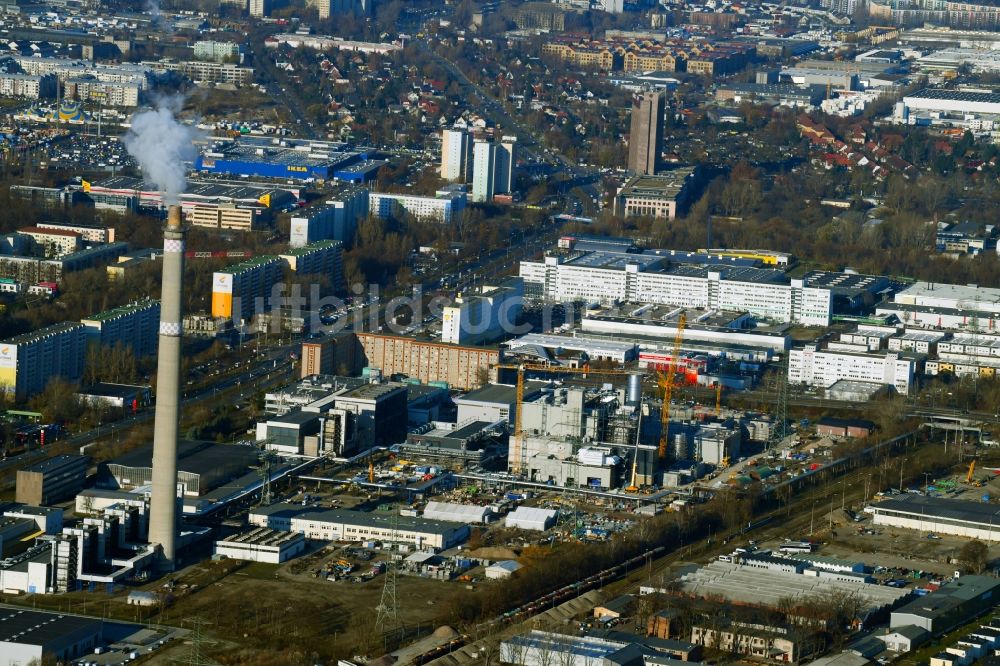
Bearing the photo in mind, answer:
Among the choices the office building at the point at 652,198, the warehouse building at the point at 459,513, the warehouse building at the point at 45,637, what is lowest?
the warehouse building at the point at 45,637

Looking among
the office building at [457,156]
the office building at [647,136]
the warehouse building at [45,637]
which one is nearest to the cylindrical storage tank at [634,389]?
the warehouse building at [45,637]

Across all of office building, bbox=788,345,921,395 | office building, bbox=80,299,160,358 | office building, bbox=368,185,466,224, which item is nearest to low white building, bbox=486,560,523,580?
office building, bbox=80,299,160,358

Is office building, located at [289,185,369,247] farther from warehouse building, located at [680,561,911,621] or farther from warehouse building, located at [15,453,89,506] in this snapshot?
warehouse building, located at [680,561,911,621]

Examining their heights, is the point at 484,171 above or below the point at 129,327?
above

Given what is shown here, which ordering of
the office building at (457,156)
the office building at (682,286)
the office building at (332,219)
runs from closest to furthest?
the office building at (682,286) < the office building at (332,219) < the office building at (457,156)

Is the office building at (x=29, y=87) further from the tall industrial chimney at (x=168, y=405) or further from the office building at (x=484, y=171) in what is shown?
the tall industrial chimney at (x=168, y=405)

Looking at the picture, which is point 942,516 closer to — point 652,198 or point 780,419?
point 780,419

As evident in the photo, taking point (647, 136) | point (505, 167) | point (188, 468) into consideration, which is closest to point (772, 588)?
point (188, 468)
